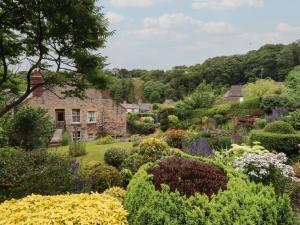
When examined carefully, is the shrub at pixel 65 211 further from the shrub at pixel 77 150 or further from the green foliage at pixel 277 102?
the green foliage at pixel 277 102

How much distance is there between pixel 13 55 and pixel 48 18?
182 centimetres

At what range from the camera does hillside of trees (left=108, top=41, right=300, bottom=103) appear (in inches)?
2643

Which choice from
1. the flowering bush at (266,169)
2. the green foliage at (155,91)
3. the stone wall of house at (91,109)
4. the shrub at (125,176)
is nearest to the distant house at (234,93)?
the green foliage at (155,91)

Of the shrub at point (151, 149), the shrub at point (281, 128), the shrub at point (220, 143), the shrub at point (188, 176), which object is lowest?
Answer: the shrub at point (220, 143)

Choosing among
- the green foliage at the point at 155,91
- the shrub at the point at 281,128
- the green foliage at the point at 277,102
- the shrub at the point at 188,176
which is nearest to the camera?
the shrub at the point at 188,176

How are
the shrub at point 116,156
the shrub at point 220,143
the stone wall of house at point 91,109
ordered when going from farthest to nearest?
the stone wall of house at point 91,109 → the shrub at point 116,156 → the shrub at point 220,143

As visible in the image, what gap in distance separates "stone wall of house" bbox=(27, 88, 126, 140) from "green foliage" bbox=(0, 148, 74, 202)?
2625 cm

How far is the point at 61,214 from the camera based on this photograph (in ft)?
14.1

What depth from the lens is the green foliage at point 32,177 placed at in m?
6.52

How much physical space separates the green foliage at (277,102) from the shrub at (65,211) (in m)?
19.2

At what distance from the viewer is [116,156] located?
1359cm

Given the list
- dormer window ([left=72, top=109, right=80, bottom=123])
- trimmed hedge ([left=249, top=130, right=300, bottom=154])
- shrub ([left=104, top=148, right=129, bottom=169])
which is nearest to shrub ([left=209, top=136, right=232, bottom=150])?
trimmed hedge ([left=249, top=130, right=300, bottom=154])

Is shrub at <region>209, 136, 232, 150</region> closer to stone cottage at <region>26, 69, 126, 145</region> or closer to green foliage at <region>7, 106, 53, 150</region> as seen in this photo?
green foliage at <region>7, 106, 53, 150</region>

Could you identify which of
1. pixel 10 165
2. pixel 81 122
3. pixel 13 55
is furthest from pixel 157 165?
pixel 81 122
